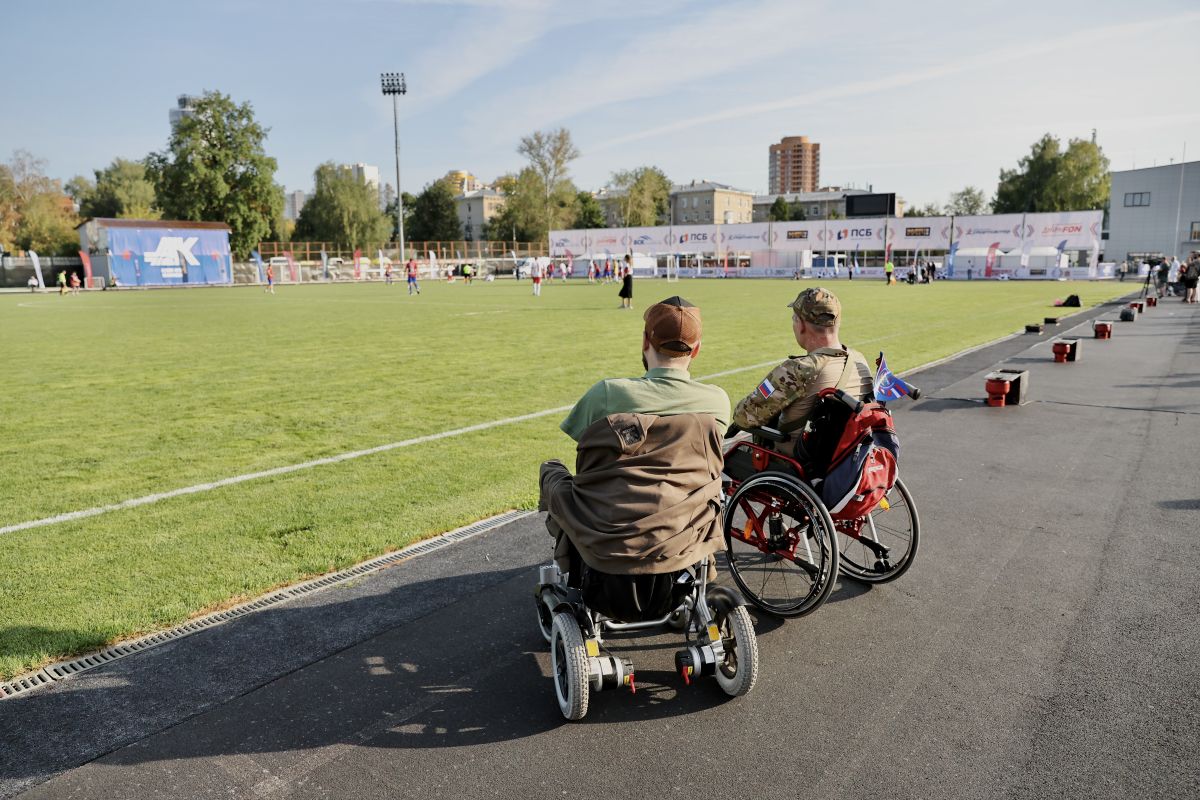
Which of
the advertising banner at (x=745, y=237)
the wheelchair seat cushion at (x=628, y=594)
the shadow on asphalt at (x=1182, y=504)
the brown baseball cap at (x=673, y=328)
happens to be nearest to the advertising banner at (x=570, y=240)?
the advertising banner at (x=745, y=237)

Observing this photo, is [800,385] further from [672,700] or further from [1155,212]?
[1155,212]

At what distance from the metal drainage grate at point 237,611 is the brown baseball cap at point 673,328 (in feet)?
8.02

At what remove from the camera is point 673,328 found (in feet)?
10.4

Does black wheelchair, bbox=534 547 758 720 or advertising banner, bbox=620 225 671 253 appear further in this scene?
advertising banner, bbox=620 225 671 253

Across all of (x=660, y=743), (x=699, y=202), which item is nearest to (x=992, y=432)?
Answer: (x=660, y=743)

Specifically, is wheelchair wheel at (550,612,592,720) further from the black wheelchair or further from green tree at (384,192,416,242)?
green tree at (384,192,416,242)

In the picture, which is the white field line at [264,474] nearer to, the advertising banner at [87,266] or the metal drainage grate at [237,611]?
the metal drainage grate at [237,611]

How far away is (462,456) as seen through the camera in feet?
23.6

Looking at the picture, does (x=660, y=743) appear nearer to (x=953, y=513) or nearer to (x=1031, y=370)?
(x=953, y=513)

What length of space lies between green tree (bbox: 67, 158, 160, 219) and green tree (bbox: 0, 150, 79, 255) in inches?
467

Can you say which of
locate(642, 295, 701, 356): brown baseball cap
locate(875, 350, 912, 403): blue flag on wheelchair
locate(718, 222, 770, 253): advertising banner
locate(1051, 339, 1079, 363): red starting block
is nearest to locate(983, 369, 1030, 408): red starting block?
locate(1051, 339, 1079, 363): red starting block

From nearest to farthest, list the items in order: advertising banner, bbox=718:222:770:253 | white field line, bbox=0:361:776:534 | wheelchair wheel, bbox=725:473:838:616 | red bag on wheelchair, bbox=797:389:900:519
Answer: wheelchair wheel, bbox=725:473:838:616 < red bag on wheelchair, bbox=797:389:900:519 < white field line, bbox=0:361:776:534 < advertising banner, bbox=718:222:770:253

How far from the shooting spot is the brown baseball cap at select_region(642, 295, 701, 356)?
3.17 meters

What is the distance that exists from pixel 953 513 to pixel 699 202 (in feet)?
464
